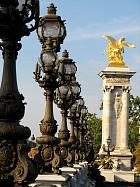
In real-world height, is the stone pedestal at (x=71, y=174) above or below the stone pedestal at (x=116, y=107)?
below

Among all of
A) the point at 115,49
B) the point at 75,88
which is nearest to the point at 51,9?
the point at 75,88

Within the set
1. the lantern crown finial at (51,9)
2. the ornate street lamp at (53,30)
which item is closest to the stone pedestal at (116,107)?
the lantern crown finial at (51,9)

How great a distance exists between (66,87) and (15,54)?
7.49 meters

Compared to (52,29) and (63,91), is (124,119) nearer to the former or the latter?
(63,91)

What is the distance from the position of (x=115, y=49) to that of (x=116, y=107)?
10.7 meters

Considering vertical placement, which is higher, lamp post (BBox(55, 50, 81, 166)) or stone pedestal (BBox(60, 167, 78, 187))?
lamp post (BBox(55, 50, 81, 166))

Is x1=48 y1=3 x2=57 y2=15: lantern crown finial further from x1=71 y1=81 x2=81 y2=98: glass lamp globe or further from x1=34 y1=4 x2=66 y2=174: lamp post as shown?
x1=71 y1=81 x2=81 y2=98: glass lamp globe

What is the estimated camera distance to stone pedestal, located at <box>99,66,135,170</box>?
212 ft

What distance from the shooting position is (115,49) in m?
73.1

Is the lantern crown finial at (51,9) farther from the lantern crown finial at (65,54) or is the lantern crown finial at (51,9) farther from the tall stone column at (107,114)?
the tall stone column at (107,114)

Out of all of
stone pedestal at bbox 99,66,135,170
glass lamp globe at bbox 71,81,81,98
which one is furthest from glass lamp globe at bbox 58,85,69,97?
stone pedestal at bbox 99,66,135,170

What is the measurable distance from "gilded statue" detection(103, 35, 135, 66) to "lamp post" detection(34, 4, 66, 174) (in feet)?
188

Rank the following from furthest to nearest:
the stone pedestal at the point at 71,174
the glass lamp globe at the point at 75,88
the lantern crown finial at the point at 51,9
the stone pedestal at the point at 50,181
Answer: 1. the glass lamp globe at the point at 75,88
2. the stone pedestal at the point at 71,174
3. the lantern crown finial at the point at 51,9
4. the stone pedestal at the point at 50,181

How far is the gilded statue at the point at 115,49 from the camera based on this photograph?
69875 mm
